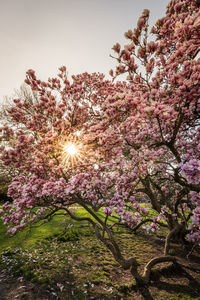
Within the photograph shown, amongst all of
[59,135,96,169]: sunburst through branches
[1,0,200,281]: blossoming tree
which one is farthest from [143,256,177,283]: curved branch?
[59,135,96,169]: sunburst through branches

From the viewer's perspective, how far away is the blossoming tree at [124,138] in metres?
3.78

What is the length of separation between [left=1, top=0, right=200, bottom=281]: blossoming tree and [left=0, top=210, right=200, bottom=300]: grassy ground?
1.92 feet

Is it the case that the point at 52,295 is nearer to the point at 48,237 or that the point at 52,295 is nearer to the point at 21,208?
the point at 21,208

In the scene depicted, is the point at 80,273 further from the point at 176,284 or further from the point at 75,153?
the point at 75,153

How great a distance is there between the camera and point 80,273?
5.06m

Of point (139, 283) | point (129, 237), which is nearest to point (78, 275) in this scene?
point (139, 283)

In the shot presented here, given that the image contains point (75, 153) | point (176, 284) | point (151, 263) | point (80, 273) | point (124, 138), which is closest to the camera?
point (176, 284)

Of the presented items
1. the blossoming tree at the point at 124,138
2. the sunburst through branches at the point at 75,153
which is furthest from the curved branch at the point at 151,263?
the sunburst through branches at the point at 75,153

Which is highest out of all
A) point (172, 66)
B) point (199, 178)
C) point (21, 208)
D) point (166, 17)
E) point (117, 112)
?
point (166, 17)

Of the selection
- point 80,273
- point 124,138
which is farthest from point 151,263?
point 124,138

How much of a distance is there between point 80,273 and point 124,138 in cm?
508

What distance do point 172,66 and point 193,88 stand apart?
82 centimetres

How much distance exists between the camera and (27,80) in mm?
5996

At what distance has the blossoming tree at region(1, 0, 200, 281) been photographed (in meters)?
3.78
